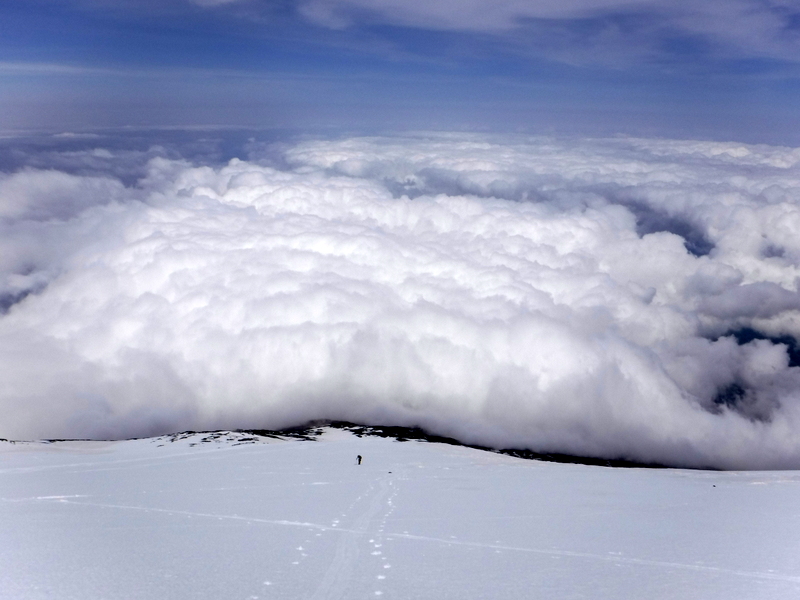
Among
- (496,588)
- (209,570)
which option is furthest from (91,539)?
(496,588)

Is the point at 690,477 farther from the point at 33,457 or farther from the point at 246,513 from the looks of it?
the point at 33,457

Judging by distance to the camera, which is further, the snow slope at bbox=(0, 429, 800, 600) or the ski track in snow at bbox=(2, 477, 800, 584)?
the ski track in snow at bbox=(2, 477, 800, 584)

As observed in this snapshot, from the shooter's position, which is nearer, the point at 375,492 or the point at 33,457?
the point at 375,492

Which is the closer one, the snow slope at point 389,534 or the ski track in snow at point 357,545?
the snow slope at point 389,534

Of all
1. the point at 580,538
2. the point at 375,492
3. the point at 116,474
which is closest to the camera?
the point at 580,538

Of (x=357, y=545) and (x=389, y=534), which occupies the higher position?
(x=357, y=545)

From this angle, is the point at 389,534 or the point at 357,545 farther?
the point at 389,534

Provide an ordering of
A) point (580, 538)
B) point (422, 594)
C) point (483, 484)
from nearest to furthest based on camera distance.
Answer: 1. point (422, 594)
2. point (580, 538)
3. point (483, 484)

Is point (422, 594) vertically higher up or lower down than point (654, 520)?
higher up
